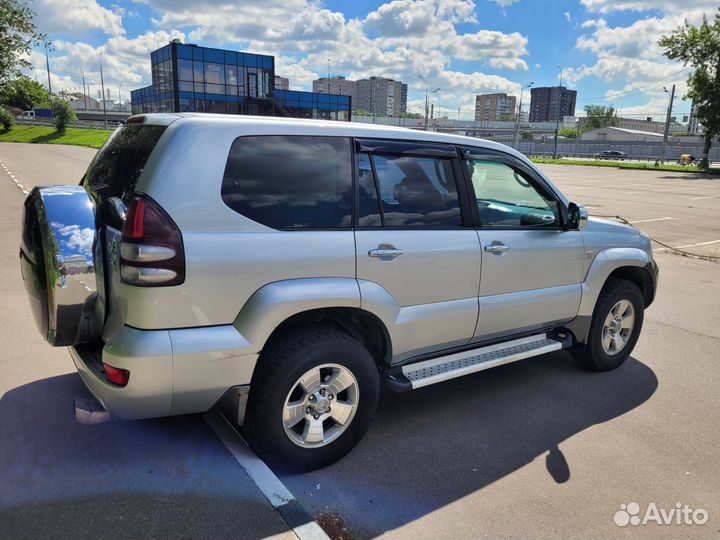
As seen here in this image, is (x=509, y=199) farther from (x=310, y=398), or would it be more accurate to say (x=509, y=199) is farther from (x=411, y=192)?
(x=310, y=398)

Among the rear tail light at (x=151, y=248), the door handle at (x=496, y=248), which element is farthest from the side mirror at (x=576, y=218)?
the rear tail light at (x=151, y=248)

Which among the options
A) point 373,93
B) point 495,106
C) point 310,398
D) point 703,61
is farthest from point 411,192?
point 495,106

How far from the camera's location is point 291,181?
296 centimetres

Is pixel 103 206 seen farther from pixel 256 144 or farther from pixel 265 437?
pixel 265 437

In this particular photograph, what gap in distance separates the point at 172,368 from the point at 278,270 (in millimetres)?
677

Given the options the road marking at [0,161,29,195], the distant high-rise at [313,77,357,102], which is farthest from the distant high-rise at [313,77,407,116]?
the road marking at [0,161,29,195]

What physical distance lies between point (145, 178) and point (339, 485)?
1850 mm

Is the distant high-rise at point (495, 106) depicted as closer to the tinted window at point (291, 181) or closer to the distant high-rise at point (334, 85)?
the distant high-rise at point (334, 85)

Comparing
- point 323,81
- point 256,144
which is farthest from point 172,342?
point 323,81

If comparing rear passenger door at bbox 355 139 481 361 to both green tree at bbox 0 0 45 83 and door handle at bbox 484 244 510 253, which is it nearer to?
door handle at bbox 484 244 510 253

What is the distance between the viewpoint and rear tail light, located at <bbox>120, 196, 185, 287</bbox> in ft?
8.32

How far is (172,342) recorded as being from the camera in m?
2.59

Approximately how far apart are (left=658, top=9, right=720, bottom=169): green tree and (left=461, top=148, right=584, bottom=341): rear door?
41503 millimetres

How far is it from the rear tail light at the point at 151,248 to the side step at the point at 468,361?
146cm
